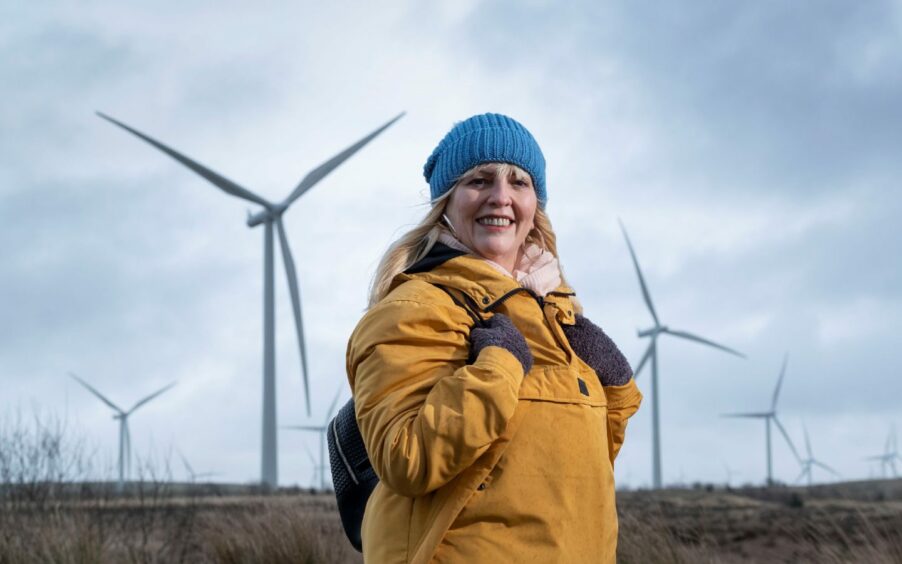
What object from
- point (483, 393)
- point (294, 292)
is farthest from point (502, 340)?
point (294, 292)

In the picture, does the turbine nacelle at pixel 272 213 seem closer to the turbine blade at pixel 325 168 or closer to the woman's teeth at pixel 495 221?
the turbine blade at pixel 325 168

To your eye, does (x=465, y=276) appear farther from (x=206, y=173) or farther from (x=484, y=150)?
(x=206, y=173)

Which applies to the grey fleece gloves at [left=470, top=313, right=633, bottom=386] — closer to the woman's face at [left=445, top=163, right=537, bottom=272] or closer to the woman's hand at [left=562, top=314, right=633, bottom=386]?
the woman's hand at [left=562, top=314, right=633, bottom=386]

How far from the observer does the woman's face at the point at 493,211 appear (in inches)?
141

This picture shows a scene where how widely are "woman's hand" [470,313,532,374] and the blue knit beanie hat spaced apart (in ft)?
2.13

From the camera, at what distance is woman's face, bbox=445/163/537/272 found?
358 cm

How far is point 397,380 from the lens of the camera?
3086mm

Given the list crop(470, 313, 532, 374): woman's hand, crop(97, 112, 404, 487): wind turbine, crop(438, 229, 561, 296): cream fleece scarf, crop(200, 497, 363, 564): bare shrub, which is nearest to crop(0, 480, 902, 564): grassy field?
crop(200, 497, 363, 564): bare shrub

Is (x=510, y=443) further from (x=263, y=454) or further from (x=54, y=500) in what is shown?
(x=263, y=454)

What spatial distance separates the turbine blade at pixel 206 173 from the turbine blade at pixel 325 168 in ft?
2.86

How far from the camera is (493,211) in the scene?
3.58 m

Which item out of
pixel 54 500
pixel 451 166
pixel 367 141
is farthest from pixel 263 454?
pixel 451 166

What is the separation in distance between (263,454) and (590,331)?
2895 centimetres

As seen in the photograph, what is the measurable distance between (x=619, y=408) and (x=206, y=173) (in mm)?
26867
